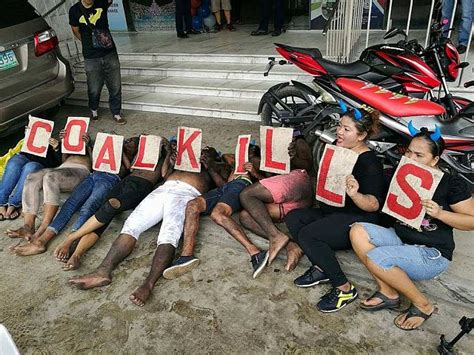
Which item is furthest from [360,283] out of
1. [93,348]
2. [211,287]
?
[93,348]

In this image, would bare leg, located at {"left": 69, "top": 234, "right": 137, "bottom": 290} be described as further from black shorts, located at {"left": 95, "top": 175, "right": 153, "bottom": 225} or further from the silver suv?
the silver suv

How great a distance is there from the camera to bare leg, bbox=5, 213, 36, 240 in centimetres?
329

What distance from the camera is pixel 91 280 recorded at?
2.69m

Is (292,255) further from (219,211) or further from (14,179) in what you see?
(14,179)

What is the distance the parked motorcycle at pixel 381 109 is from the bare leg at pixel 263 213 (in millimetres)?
826

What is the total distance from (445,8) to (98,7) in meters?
4.09

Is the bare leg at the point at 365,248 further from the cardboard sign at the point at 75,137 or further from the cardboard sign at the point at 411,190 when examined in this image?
the cardboard sign at the point at 75,137

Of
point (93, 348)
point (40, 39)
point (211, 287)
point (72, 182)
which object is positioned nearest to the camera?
point (93, 348)

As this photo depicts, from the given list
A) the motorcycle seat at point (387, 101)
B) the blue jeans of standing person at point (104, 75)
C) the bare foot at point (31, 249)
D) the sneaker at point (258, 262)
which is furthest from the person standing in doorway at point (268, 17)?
the bare foot at point (31, 249)

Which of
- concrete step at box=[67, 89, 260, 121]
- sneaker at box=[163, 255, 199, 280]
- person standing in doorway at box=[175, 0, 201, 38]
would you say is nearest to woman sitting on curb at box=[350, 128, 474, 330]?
sneaker at box=[163, 255, 199, 280]

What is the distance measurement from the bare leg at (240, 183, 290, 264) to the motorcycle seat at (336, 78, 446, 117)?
44.2 inches

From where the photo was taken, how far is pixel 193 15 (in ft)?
26.1

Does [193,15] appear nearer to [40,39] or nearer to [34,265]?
[40,39]

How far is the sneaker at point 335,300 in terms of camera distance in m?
2.35
